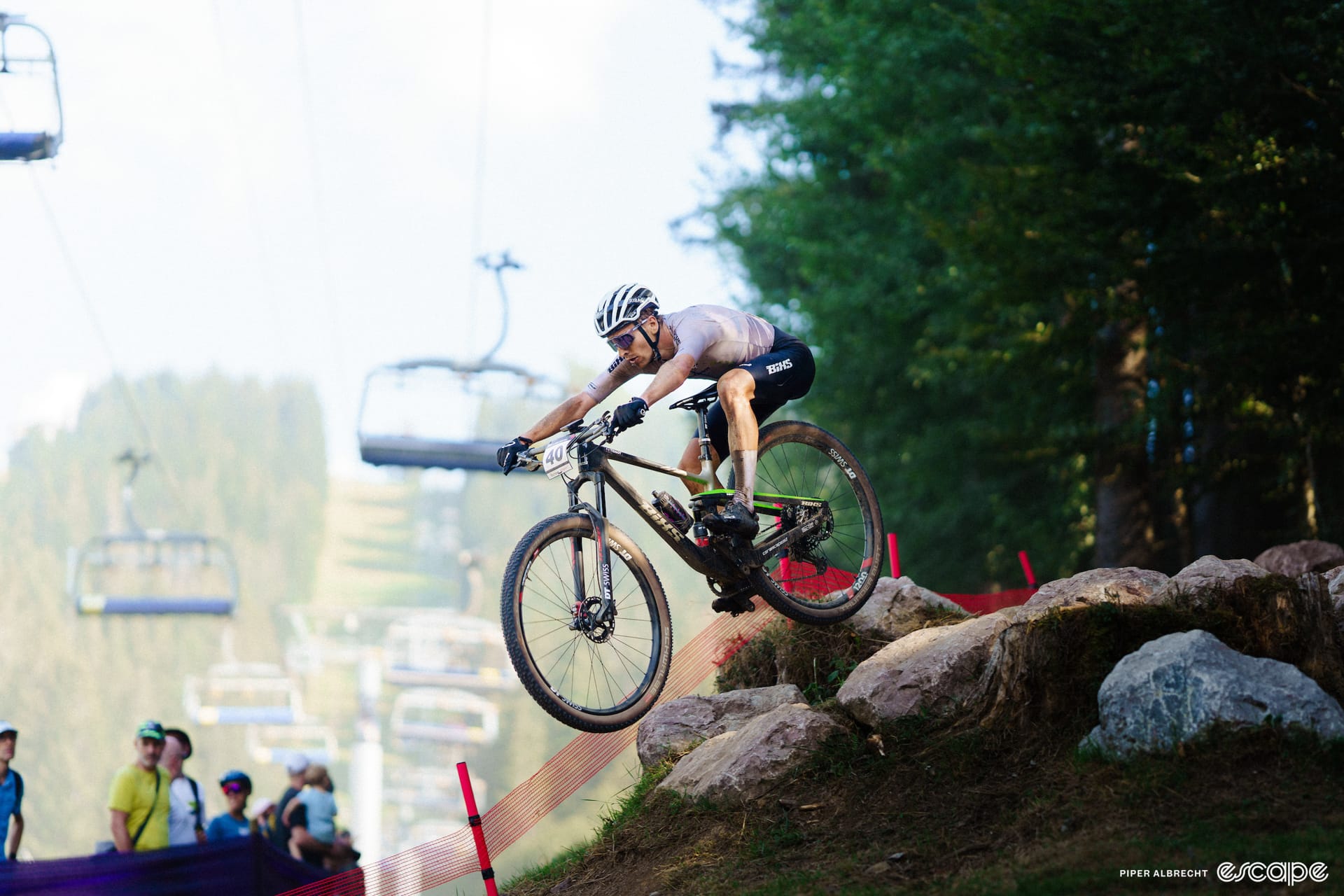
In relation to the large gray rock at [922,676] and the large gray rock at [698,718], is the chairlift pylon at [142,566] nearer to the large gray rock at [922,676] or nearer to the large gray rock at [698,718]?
the large gray rock at [698,718]

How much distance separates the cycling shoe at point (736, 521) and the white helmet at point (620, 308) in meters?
1.17

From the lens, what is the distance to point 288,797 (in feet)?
39.2

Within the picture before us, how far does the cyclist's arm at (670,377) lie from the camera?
23.7 feet

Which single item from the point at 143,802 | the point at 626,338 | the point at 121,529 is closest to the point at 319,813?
the point at 143,802

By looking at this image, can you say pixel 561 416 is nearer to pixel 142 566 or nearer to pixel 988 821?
pixel 988 821

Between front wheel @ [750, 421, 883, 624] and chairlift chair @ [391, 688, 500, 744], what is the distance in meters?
24.9

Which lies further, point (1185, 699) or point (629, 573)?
point (629, 573)

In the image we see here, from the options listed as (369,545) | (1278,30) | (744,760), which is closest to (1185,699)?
(744,760)

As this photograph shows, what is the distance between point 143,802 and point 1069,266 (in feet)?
37.7

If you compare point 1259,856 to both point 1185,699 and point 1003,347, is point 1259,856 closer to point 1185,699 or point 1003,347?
point 1185,699

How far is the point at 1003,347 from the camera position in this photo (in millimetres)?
18719

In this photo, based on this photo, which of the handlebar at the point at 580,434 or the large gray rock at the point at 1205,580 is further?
the large gray rock at the point at 1205,580

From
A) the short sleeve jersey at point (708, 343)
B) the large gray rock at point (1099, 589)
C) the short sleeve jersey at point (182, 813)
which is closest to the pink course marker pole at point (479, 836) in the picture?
the short sleeve jersey at point (708, 343)

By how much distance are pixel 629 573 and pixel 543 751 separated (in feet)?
365
